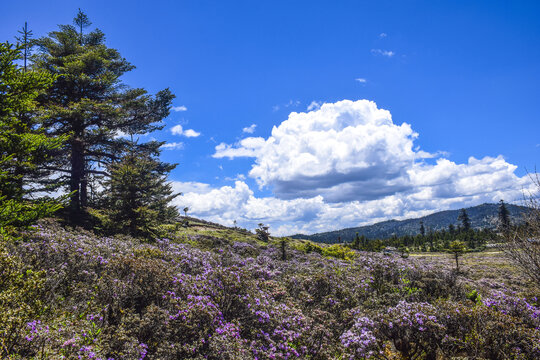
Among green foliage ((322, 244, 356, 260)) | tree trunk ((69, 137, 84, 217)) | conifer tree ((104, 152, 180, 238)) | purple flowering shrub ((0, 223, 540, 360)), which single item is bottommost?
green foliage ((322, 244, 356, 260))

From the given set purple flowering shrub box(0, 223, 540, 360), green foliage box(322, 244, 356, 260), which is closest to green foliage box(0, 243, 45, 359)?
purple flowering shrub box(0, 223, 540, 360)

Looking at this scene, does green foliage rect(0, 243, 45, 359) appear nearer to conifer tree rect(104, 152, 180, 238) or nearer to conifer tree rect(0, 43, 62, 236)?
conifer tree rect(0, 43, 62, 236)

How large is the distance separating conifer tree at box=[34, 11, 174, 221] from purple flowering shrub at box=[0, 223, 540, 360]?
12135 millimetres

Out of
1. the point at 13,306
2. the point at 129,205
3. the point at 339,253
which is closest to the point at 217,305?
the point at 13,306

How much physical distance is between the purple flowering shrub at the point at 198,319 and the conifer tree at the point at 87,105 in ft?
39.8

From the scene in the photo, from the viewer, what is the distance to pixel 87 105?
17.2 meters

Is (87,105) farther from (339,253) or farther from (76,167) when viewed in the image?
(339,253)

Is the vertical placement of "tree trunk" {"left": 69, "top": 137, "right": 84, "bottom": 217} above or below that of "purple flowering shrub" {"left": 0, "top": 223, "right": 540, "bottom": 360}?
above

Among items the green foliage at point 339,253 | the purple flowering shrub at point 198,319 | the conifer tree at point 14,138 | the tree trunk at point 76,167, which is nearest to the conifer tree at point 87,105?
the tree trunk at point 76,167

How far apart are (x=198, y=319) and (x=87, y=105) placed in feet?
58.1

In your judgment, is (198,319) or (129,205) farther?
(129,205)

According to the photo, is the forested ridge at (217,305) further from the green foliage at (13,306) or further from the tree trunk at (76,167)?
the tree trunk at (76,167)

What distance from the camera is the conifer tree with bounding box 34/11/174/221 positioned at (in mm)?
18266

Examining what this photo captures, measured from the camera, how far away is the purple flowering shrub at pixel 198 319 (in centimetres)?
427
